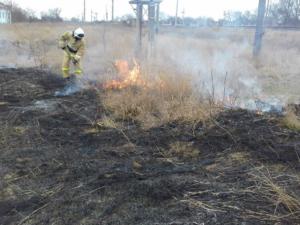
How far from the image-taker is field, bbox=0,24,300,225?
368 centimetres

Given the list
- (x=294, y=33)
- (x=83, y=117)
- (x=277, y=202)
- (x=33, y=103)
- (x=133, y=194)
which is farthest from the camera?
(x=294, y=33)

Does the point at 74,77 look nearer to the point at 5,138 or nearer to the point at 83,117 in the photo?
the point at 83,117

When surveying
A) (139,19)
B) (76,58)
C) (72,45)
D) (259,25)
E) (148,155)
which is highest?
(139,19)

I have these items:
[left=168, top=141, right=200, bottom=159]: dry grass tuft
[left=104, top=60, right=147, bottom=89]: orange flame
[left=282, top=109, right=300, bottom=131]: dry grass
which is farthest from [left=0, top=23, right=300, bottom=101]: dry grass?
[left=168, top=141, right=200, bottom=159]: dry grass tuft

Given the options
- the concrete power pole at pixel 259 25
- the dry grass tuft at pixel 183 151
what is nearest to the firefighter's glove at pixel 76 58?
the dry grass tuft at pixel 183 151

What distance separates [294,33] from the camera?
23.1 m

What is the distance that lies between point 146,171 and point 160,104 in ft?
9.16

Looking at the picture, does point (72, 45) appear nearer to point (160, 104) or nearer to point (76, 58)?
point (76, 58)

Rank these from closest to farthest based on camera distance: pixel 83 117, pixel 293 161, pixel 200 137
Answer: pixel 293 161
pixel 200 137
pixel 83 117

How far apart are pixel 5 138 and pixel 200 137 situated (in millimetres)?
3196

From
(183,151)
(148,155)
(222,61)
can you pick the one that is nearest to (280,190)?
(183,151)

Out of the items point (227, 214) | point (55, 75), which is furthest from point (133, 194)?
point (55, 75)

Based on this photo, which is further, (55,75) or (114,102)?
(55,75)

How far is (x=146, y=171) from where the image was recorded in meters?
4.72
